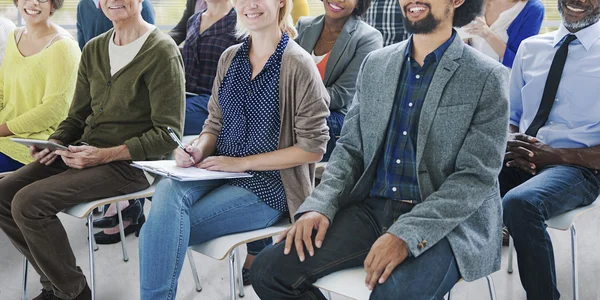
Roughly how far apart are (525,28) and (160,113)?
1.71 meters

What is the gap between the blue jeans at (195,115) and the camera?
3068 millimetres

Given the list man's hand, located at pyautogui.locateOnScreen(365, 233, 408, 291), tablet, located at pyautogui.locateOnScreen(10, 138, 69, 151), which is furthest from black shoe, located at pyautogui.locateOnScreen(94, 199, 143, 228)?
man's hand, located at pyautogui.locateOnScreen(365, 233, 408, 291)

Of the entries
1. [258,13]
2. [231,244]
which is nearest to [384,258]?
[231,244]

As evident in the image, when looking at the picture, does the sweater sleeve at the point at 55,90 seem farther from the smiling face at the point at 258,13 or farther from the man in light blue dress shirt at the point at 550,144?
the man in light blue dress shirt at the point at 550,144

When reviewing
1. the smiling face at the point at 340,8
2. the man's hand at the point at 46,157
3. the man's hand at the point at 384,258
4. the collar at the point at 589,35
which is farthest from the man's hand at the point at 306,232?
the smiling face at the point at 340,8

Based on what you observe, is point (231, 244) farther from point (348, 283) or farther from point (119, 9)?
point (119, 9)

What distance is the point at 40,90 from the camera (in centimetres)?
289

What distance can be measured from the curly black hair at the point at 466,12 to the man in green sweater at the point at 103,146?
3.53 feet

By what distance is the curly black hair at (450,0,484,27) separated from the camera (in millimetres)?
1812

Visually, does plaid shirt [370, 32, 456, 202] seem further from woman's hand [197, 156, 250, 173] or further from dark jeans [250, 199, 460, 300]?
woman's hand [197, 156, 250, 173]

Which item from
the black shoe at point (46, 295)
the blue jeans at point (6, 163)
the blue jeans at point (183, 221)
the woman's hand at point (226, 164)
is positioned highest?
the woman's hand at point (226, 164)

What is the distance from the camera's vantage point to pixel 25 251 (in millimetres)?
2441

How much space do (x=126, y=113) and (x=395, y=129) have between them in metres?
1.13

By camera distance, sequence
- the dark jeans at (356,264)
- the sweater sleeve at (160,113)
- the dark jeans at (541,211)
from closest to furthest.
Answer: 1. the dark jeans at (356,264)
2. the dark jeans at (541,211)
3. the sweater sleeve at (160,113)
